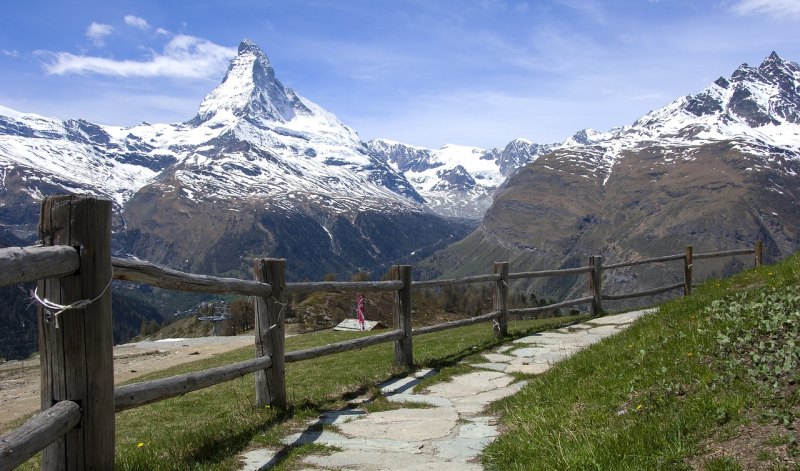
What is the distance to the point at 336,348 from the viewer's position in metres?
11.1

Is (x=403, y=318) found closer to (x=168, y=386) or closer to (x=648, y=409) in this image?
(x=168, y=386)

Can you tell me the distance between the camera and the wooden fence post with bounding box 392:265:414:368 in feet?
43.5

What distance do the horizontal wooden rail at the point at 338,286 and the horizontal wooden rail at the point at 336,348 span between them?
0.94 metres

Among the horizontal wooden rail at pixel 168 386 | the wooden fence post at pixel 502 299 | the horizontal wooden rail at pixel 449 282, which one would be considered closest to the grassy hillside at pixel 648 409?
the horizontal wooden rail at pixel 168 386

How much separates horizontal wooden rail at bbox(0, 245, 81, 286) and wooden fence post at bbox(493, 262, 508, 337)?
1297 cm

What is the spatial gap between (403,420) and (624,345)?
11.3 ft

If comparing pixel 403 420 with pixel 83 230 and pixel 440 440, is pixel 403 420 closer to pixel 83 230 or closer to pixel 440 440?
pixel 440 440

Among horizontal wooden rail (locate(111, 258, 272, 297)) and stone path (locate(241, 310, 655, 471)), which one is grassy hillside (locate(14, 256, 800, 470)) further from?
horizontal wooden rail (locate(111, 258, 272, 297))

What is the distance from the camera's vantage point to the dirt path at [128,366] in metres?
17.6

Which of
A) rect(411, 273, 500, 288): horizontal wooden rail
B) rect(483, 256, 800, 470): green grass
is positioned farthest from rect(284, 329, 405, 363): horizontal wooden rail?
rect(483, 256, 800, 470): green grass

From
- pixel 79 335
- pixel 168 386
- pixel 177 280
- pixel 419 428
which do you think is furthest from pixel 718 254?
pixel 79 335

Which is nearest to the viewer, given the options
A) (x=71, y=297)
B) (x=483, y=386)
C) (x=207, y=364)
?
(x=71, y=297)

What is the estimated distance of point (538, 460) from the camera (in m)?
5.79

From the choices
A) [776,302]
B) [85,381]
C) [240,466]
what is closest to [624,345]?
[776,302]
